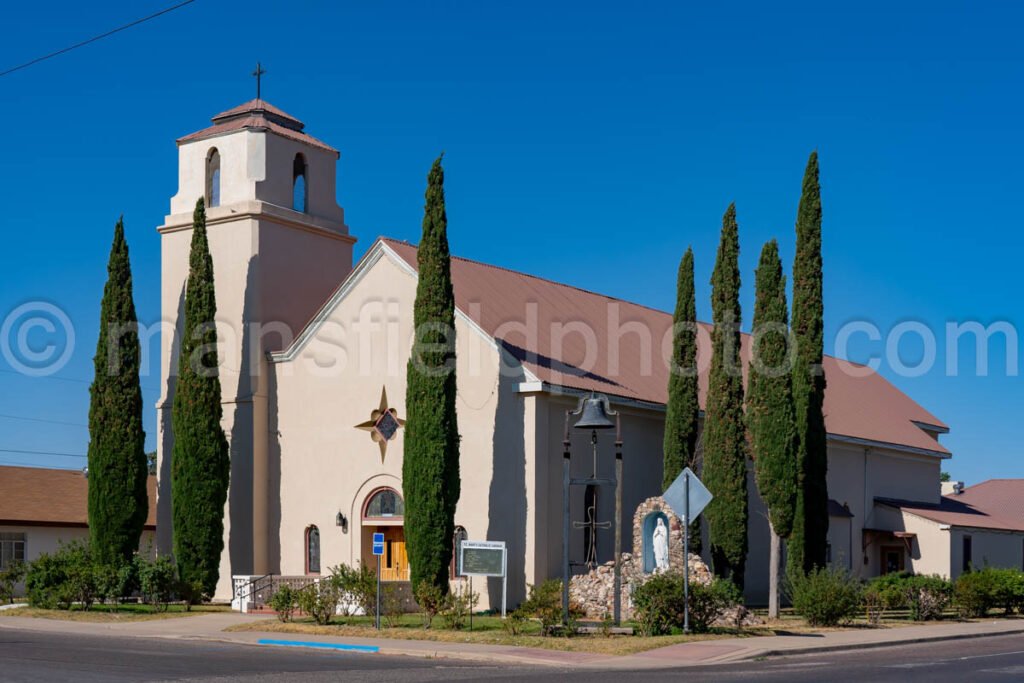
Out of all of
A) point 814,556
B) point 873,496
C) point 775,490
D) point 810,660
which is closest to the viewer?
point 810,660

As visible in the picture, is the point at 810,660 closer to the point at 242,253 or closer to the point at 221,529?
the point at 221,529

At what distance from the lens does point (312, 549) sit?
34.2 meters

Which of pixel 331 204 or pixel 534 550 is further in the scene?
pixel 331 204

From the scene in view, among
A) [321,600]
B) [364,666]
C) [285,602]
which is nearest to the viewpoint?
[364,666]

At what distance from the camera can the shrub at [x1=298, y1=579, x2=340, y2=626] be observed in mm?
25797

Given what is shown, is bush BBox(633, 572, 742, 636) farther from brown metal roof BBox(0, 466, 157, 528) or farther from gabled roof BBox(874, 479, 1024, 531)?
brown metal roof BBox(0, 466, 157, 528)

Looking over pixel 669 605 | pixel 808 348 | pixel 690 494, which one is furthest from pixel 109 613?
pixel 808 348

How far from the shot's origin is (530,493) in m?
29.8

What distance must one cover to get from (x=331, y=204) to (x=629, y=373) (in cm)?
1083

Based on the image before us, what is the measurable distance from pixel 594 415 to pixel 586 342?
38.2ft

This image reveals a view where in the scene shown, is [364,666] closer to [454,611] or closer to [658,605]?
[454,611]

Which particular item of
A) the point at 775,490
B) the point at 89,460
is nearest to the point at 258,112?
the point at 89,460

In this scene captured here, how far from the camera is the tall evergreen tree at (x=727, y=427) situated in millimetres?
29734

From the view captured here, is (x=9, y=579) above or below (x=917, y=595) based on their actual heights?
above
